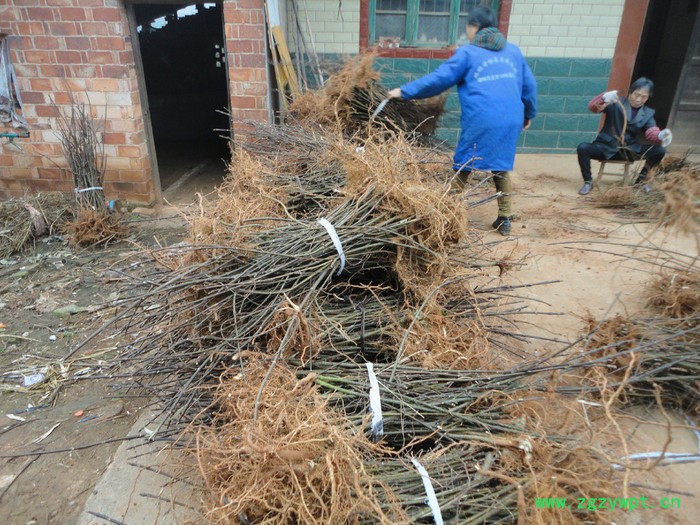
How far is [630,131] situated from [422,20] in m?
3.36

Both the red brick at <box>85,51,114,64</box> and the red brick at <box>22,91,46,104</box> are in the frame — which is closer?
the red brick at <box>85,51,114,64</box>

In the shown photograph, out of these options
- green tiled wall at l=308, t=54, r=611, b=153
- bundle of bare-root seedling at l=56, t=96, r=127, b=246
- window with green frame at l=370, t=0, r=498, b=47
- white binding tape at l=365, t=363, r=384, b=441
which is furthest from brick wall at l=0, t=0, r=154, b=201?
white binding tape at l=365, t=363, r=384, b=441

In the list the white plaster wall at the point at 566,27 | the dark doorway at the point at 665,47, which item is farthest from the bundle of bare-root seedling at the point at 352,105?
the dark doorway at the point at 665,47

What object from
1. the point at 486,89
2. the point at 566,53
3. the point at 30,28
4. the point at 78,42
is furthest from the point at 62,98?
the point at 566,53

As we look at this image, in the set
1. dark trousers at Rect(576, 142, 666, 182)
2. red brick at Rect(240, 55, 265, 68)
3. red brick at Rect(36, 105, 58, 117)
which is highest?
red brick at Rect(240, 55, 265, 68)

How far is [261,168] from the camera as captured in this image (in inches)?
129

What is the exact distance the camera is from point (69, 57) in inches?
216

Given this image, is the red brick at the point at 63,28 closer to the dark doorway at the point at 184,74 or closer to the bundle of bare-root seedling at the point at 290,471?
the dark doorway at the point at 184,74

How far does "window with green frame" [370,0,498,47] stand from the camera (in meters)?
6.81

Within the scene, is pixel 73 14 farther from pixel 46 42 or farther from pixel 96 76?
pixel 96 76

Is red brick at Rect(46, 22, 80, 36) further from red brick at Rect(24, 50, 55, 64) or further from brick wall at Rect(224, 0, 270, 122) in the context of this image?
brick wall at Rect(224, 0, 270, 122)

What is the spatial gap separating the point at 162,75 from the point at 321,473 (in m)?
11.4

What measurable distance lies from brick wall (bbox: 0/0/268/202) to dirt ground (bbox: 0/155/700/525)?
1.08 metres

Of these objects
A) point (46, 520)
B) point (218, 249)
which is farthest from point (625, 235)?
point (46, 520)
